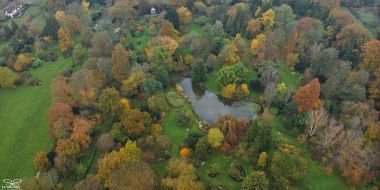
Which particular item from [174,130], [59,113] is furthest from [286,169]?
[59,113]

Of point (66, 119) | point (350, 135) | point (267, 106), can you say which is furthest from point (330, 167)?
point (66, 119)

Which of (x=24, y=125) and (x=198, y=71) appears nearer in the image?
(x=24, y=125)

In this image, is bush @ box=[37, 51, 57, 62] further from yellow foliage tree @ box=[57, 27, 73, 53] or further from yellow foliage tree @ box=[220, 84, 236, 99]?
yellow foliage tree @ box=[220, 84, 236, 99]

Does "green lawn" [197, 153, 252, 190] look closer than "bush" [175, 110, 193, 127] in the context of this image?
Yes

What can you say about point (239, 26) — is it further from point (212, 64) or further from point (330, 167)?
point (330, 167)

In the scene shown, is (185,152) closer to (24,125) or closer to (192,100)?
(192,100)

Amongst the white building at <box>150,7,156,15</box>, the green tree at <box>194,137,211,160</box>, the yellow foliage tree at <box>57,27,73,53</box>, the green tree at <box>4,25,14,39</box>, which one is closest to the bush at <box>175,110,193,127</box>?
the green tree at <box>194,137,211,160</box>
